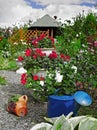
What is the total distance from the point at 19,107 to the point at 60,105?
682 millimetres

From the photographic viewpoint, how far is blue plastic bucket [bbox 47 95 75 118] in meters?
4.68

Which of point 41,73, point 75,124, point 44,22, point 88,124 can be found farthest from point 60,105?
point 44,22

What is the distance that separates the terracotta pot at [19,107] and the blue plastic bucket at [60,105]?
20.1 inches

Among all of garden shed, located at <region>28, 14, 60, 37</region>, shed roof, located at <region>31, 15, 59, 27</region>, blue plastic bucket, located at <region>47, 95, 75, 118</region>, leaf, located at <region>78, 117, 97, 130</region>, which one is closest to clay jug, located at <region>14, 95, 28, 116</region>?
blue plastic bucket, located at <region>47, 95, 75, 118</region>

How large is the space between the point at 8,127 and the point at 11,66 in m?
5.96

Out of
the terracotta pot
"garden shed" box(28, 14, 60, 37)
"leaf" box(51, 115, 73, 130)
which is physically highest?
"leaf" box(51, 115, 73, 130)

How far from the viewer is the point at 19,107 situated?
16.8 ft

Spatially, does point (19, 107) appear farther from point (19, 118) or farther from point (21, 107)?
point (19, 118)

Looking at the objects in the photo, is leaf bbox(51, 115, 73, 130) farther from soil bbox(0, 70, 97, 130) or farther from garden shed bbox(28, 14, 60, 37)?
garden shed bbox(28, 14, 60, 37)

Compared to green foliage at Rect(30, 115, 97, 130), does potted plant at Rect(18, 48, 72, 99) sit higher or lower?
lower

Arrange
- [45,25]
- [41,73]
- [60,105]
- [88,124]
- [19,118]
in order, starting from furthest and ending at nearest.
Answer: [45,25] < [41,73] < [19,118] < [60,105] < [88,124]

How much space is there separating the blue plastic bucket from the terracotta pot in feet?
1.68

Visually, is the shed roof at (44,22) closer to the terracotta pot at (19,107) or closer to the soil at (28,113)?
the soil at (28,113)

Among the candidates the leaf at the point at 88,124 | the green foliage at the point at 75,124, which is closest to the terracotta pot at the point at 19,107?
the green foliage at the point at 75,124
